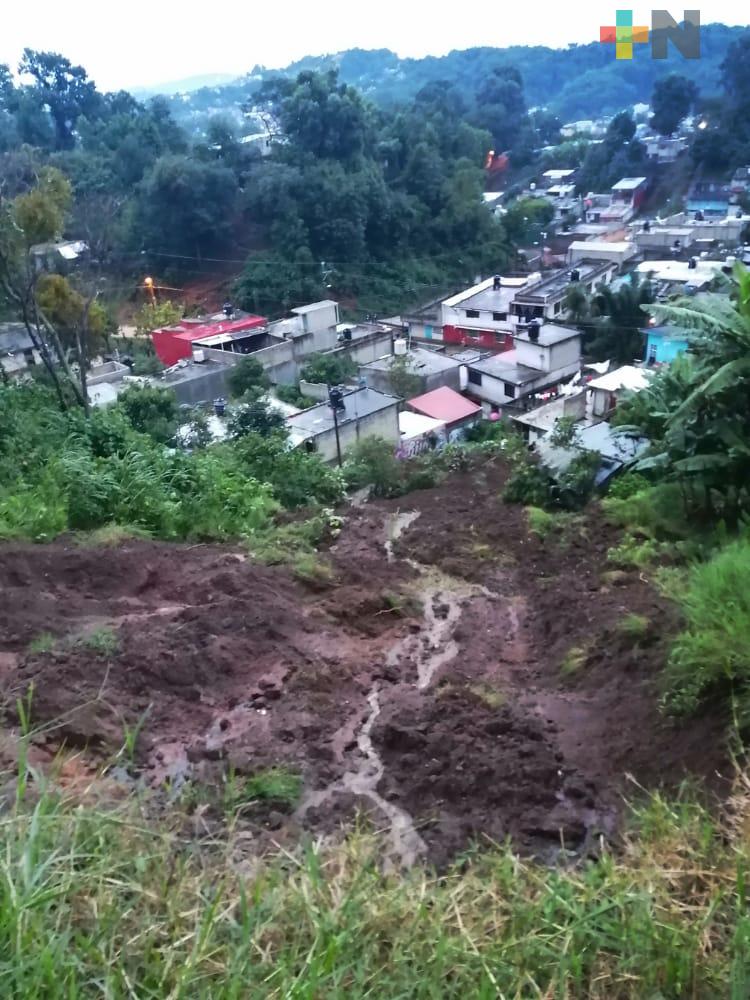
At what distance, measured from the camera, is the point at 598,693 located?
567cm

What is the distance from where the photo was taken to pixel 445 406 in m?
20.8

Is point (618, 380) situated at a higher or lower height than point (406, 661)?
lower

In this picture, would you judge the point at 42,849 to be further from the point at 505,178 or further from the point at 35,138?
the point at 505,178

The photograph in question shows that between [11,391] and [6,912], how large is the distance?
10.5 metres

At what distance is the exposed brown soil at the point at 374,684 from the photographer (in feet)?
14.5

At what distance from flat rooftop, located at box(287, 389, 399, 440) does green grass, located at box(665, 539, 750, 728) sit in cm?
1239

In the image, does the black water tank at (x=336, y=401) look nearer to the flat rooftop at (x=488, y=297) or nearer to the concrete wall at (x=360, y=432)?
the concrete wall at (x=360, y=432)

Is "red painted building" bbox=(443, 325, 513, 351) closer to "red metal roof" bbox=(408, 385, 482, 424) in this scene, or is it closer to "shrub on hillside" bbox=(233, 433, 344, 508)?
"red metal roof" bbox=(408, 385, 482, 424)

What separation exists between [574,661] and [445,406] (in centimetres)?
1496

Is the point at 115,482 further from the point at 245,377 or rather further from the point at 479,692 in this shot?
the point at 245,377

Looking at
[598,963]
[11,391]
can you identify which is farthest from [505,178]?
[598,963]

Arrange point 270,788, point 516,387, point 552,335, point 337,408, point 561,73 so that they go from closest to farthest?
point 270,788 → point 337,408 → point 516,387 → point 552,335 → point 561,73

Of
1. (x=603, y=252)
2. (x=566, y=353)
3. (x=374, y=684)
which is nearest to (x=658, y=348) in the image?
(x=566, y=353)

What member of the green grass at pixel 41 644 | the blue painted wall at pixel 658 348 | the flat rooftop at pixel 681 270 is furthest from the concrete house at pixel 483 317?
the green grass at pixel 41 644
